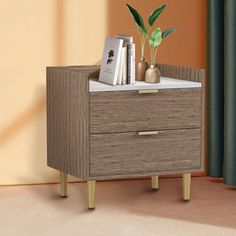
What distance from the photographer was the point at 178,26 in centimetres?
469

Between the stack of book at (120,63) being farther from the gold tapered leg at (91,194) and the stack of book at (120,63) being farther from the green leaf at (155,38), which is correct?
the gold tapered leg at (91,194)

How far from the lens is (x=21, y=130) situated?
4520 millimetres

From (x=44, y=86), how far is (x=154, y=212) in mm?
955

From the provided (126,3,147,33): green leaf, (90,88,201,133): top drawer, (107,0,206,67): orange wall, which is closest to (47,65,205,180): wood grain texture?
(90,88,201,133): top drawer

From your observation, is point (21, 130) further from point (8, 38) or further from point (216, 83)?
point (216, 83)

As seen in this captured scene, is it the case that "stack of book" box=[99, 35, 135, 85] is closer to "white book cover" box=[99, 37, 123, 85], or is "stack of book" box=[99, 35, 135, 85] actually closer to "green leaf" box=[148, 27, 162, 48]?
"white book cover" box=[99, 37, 123, 85]

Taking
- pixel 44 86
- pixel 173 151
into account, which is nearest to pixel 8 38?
pixel 44 86

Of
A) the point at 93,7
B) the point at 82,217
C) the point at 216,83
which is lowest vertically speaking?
the point at 82,217

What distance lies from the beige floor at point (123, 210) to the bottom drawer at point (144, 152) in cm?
19

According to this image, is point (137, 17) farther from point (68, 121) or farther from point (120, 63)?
point (68, 121)

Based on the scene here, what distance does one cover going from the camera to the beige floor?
372 centimetres

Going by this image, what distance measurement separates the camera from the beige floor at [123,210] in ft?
12.2

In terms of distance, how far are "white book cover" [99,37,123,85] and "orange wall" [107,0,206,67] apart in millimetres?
508

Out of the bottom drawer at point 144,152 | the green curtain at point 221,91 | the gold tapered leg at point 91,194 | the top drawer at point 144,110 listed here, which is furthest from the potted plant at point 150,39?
the gold tapered leg at point 91,194
